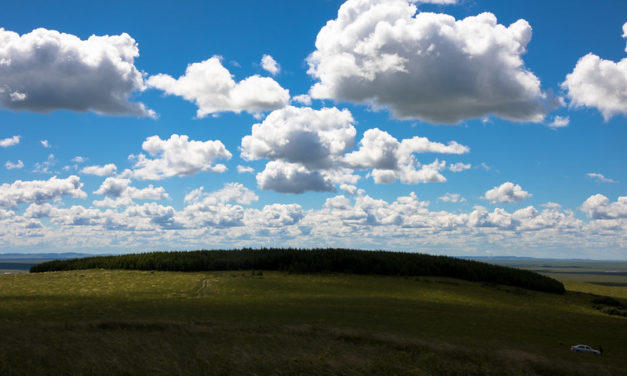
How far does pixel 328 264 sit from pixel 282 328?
230 feet

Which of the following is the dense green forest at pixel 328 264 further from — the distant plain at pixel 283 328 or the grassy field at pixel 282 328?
the distant plain at pixel 283 328

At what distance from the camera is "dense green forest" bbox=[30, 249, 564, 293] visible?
9644 centimetres

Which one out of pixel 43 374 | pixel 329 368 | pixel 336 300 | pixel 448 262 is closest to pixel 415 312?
pixel 336 300

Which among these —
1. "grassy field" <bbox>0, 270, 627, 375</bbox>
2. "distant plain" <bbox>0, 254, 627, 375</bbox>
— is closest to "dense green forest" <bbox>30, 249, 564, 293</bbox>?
"grassy field" <bbox>0, 270, 627, 375</bbox>

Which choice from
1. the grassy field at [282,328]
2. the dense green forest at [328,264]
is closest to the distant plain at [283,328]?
the grassy field at [282,328]

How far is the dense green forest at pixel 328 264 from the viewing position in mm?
96438

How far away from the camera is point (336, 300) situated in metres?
57.5

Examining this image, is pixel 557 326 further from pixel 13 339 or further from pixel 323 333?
pixel 13 339

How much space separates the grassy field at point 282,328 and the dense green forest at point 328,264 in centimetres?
751

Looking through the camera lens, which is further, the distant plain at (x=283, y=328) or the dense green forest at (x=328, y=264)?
the dense green forest at (x=328, y=264)

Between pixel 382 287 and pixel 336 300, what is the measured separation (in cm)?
2173

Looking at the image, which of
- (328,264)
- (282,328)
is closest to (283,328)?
(282,328)

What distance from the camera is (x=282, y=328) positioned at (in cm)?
2714

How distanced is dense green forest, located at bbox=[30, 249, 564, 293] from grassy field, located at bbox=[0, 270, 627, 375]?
751cm
